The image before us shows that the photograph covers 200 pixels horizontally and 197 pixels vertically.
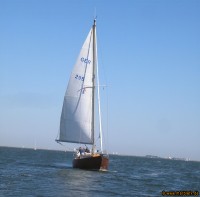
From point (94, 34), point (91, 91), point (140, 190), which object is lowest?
point (140, 190)

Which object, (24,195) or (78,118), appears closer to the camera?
(24,195)

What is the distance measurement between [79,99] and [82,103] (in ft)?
1.99

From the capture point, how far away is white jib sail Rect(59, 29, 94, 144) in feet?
172

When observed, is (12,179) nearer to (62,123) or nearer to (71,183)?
(71,183)

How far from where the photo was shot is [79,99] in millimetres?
52750

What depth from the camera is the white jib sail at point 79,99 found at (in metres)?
52.3

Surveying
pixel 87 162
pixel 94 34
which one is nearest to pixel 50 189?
pixel 87 162

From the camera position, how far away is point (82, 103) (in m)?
52.7

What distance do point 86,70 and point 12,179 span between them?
60.8 ft

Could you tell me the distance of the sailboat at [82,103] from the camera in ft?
170

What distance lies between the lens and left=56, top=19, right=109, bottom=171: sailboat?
170ft

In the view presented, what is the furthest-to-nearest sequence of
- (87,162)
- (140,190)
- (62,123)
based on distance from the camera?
(62,123) → (87,162) → (140,190)

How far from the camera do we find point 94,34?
53.2 m

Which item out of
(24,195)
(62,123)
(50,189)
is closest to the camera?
(24,195)
